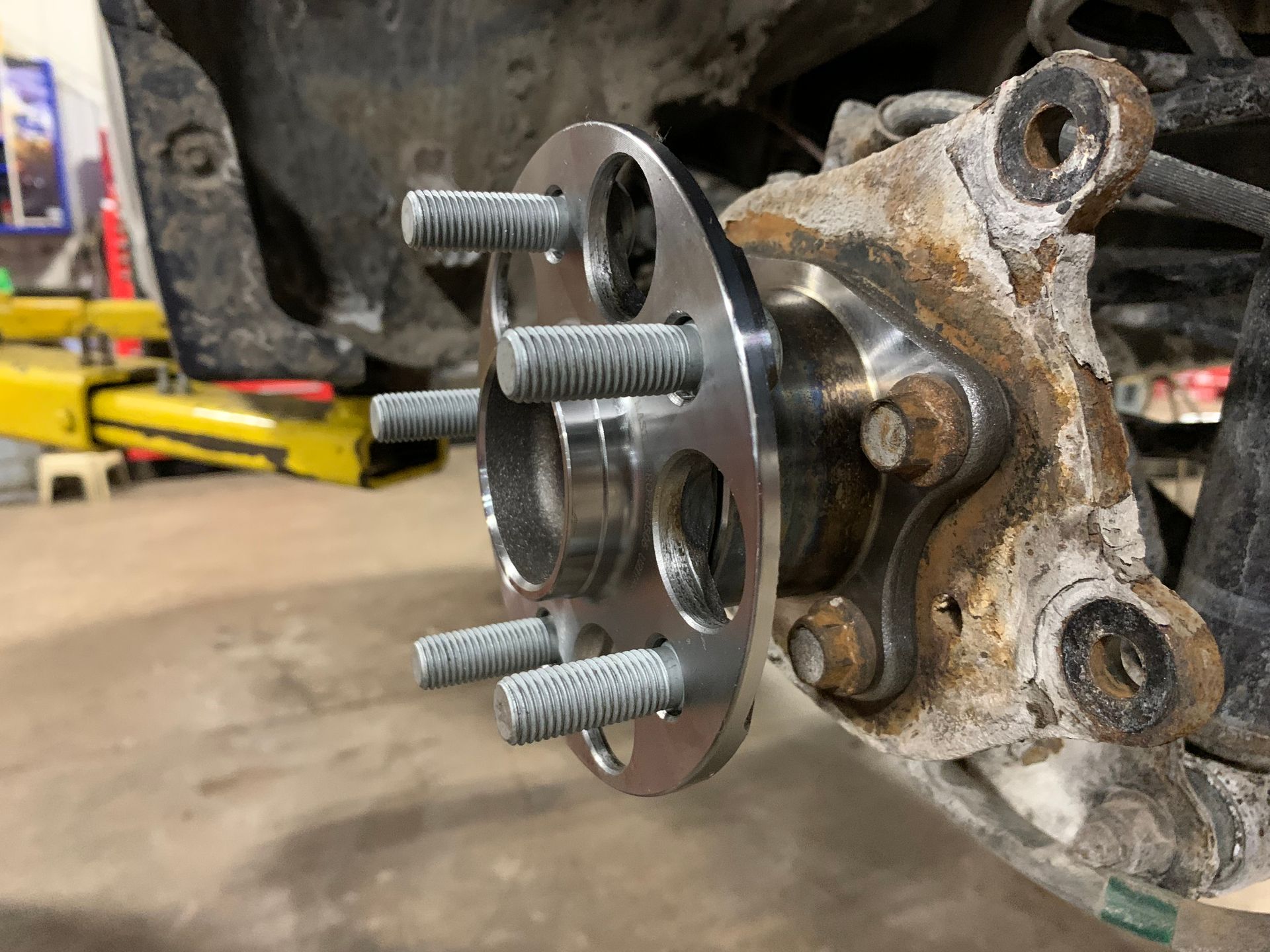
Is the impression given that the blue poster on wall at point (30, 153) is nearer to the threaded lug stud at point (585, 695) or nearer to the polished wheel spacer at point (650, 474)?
the polished wheel spacer at point (650, 474)

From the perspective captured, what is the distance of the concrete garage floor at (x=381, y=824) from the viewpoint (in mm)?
705

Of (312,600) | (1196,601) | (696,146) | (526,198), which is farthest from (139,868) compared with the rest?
(696,146)

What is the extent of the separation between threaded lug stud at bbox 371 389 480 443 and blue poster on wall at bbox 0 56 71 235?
2.99m

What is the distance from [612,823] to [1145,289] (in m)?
0.76

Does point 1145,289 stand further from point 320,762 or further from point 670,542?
point 320,762

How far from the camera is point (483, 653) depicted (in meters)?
0.59

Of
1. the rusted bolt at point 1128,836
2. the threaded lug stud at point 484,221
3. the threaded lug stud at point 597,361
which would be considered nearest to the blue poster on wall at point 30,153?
the threaded lug stud at point 484,221

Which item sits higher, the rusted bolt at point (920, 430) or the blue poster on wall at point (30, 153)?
the blue poster on wall at point (30, 153)

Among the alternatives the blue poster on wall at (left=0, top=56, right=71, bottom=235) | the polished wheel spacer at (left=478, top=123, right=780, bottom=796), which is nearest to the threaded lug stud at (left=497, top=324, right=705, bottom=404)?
the polished wheel spacer at (left=478, top=123, right=780, bottom=796)

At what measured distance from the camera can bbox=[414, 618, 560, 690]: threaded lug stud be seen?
1.90 ft

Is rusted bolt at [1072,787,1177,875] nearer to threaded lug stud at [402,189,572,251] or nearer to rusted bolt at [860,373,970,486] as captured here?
rusted bolt at [860,373,970,486]

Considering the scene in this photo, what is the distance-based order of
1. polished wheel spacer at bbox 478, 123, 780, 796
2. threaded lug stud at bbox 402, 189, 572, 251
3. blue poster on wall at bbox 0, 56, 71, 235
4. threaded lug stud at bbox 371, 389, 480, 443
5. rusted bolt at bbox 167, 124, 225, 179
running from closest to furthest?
polished wheel spacer at bbox 478, 123, 780, 796
threaded lug stud at bbox 402, 189, 572, 251
threaded lug stud at bbox 371, 389, 480, 443
rusted bolt at bbox 167, 124, 225, 179
blue poster on wall at bbox 0, 56, 71, 235

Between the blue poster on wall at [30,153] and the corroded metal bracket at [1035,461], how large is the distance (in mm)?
3280

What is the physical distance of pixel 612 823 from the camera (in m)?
0.83
